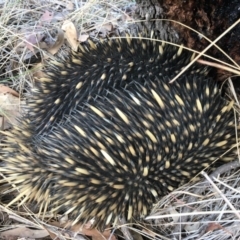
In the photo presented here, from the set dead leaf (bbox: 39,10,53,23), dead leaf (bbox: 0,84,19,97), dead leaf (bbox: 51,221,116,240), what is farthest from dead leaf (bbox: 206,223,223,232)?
dead leaf (bbox: 39,10,53,23)

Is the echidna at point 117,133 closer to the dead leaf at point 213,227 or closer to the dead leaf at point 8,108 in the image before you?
the dead leaf at point 213,227

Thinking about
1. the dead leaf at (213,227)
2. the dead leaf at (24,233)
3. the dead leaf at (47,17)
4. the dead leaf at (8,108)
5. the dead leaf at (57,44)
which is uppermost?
the dead leaf at (47,17)

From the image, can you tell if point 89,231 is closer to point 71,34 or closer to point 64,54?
point 64,54

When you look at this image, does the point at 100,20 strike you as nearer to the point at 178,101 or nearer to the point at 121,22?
the point at 121,22

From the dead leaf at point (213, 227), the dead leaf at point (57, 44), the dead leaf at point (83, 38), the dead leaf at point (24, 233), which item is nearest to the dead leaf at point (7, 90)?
the dead leaf at point (57, 44)

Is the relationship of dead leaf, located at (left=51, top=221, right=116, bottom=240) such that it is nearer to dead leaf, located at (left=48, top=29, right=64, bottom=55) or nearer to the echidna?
the echidna
